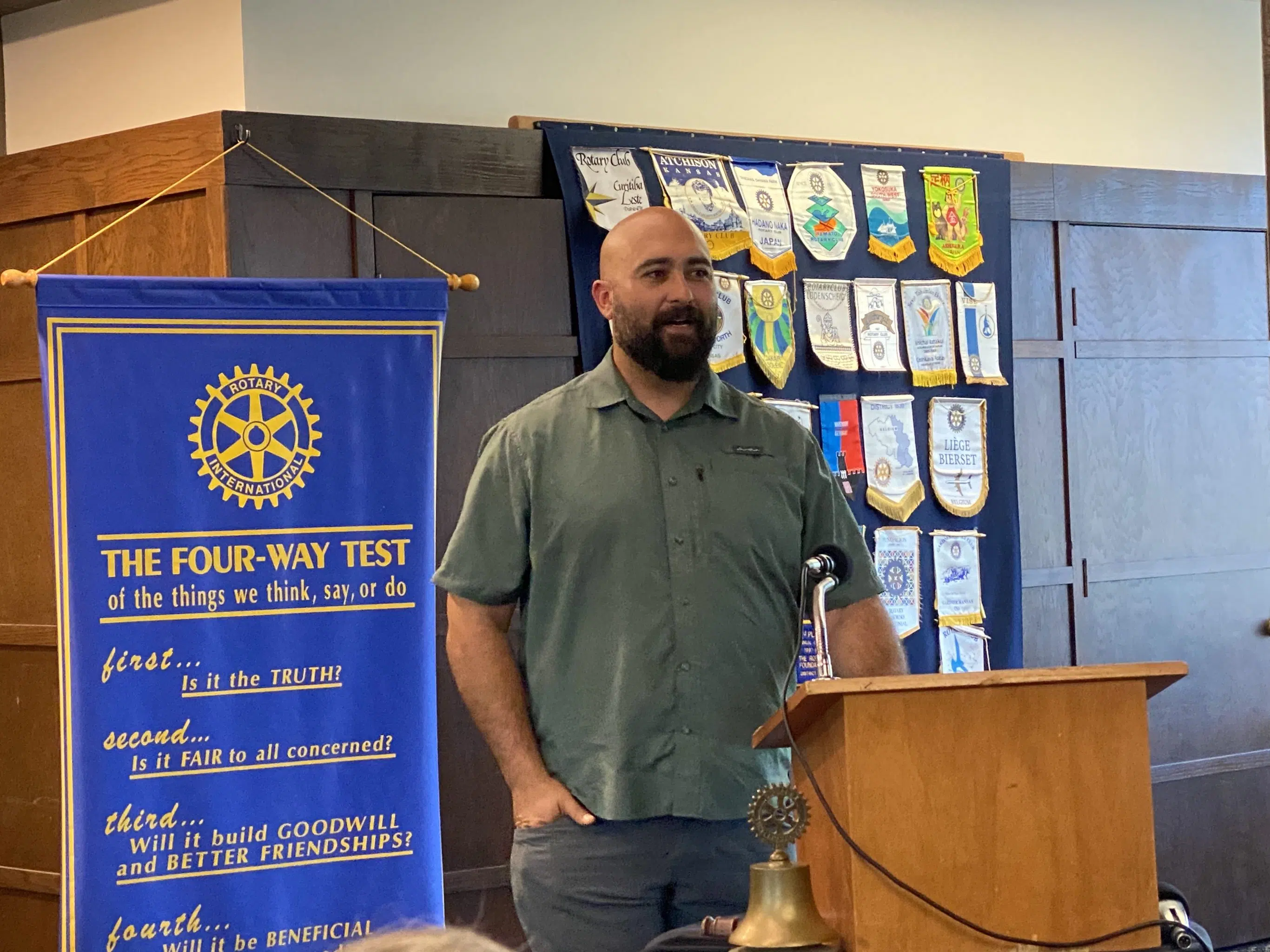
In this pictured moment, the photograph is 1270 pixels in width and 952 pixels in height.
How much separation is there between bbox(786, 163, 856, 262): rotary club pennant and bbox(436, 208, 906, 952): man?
1465 mm

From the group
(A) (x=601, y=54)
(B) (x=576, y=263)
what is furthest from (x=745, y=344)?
(A) (x=601, y=54)

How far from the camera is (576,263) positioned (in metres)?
3.60

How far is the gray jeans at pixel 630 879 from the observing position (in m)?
2.27

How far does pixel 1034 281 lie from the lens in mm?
4285

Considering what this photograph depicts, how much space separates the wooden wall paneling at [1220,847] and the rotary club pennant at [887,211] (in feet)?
5.88

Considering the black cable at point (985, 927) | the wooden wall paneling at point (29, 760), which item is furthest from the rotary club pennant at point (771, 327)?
the black cable at point (985, 927)

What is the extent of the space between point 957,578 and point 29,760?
7.99ft

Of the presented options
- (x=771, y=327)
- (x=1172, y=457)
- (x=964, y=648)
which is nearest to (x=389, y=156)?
(x=771, y=327)

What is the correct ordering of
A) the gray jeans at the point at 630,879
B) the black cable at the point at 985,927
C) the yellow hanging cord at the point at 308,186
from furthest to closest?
the yellow hanging cord at the point at 308,186 → the gray jeans at the point at 630,879 → the black cable at the point at 985,927

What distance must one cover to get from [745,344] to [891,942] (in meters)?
2.35

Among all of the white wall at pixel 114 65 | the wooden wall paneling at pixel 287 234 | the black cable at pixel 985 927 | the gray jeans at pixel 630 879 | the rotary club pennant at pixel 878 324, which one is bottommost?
the gray jeans at pixel 630 879

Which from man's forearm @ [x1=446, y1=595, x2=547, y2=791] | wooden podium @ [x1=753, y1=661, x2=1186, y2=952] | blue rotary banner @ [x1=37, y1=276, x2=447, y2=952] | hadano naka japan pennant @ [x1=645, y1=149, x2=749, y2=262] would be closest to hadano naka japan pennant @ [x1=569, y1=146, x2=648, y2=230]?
hadano naka japan pennant @ [x1=645, y1=149, x2=749, y2=262]

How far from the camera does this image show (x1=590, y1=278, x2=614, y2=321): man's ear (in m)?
2.47

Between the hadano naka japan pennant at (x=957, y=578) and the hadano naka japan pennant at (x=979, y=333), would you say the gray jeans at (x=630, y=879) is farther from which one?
the hadano naka japan pennant at (x=979, y=333)
